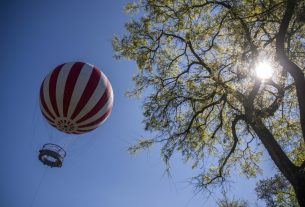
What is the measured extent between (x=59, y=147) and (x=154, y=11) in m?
11.2

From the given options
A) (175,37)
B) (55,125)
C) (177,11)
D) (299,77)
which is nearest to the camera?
(299,77)

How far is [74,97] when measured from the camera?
653 inches

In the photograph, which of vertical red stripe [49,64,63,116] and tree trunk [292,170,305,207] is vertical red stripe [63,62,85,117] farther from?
tree trunk [292,170,305,207]

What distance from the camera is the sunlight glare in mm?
9461

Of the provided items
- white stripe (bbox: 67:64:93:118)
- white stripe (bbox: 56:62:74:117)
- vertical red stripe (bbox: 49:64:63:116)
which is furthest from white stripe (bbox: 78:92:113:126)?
vertical red stripe (bbox: 49:64:63:116)

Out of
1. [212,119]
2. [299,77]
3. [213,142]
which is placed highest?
[212,119]

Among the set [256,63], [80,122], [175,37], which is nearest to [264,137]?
[256,63]

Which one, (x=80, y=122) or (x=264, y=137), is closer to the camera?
(x=264, y=137)

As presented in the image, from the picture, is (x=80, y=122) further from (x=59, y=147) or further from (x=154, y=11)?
(x=154, y=11)

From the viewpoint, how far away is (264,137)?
8.35 m

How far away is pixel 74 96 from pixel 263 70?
1049 cm

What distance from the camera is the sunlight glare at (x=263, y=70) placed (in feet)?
31.0

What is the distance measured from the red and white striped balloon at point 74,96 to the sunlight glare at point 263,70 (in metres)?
10.1

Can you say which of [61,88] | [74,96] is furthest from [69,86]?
[74,96]
